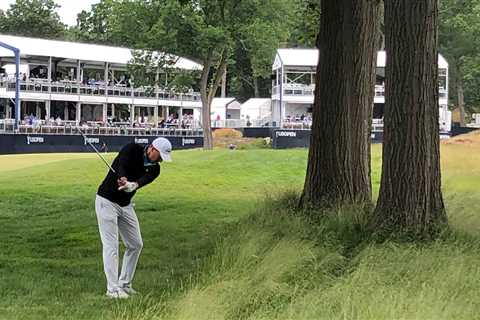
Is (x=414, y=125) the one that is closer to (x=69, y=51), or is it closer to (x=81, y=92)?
(x=81, y=92)

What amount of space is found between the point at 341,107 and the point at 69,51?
43803 millimetres

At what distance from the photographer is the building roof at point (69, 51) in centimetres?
5009

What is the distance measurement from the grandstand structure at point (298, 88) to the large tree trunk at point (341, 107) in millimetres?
40818

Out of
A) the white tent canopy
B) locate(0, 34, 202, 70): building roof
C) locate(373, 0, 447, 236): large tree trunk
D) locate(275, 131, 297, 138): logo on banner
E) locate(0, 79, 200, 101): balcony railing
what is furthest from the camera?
the white tent canopy

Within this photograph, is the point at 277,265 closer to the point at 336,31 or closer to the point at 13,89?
the point at 336,31

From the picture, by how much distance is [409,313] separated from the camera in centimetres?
529

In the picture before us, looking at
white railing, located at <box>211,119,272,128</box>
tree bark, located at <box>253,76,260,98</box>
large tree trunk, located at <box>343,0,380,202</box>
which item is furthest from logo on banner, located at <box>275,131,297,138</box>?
tree bark, located at <box>253,76,260,98</box>

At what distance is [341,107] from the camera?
36.3 ft

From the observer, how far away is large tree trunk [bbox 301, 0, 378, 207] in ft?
36.0

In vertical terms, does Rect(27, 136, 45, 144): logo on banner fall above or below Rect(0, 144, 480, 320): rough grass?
above

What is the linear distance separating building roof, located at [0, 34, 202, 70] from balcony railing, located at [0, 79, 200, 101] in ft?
6.63

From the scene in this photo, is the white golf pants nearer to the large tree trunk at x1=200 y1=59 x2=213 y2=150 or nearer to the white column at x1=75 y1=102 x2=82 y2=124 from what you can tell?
the large tree trunk at x1=200 y1=59 x2=213 y2=150

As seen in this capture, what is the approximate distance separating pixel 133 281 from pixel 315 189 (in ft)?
11.2

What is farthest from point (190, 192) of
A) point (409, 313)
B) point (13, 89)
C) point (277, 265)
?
point (13, 89)
